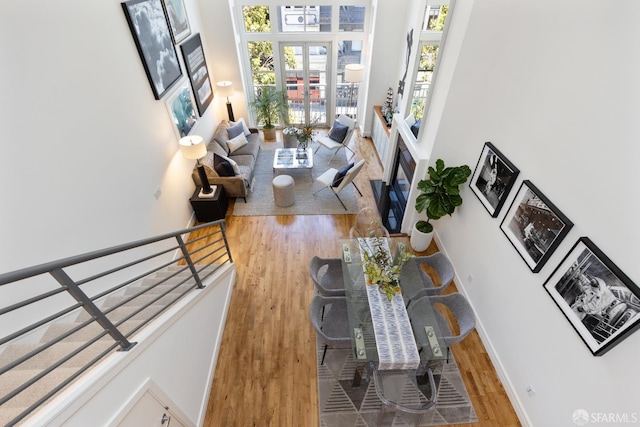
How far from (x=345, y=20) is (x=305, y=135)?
2850mm

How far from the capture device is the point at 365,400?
10.2 feet

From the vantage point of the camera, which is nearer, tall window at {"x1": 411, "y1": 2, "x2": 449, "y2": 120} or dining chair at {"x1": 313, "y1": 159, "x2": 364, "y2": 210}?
tall window at {"x1": 411, "y1": 2, "x2": 449, "y2": 120}

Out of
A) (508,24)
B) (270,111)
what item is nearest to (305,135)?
(270,111)

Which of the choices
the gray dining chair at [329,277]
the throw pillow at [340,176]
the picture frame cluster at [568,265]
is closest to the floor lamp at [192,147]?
the throw pillow at [340,176]

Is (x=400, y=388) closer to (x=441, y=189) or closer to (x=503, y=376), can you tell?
(x=503, y=376)

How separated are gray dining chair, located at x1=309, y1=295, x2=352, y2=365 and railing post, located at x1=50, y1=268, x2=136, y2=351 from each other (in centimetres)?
156

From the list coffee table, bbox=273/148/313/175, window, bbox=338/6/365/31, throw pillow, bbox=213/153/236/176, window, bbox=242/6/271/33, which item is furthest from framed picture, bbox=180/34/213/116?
window, bbox=338/6/365/31

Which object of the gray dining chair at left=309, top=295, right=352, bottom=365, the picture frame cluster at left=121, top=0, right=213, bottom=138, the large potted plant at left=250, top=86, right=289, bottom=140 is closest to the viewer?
the gray dining chair at left=309, top=295, right=352, bottom=365

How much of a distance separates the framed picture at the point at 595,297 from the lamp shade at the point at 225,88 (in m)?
6.65

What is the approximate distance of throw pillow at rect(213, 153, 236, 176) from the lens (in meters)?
5.38

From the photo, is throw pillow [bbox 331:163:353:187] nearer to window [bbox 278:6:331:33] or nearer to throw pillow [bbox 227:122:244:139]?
throw pillow [bbox 227:122:244:139]

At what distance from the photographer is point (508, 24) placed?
9.14 feet

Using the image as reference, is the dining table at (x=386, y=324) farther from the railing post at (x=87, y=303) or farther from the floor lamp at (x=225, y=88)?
the floor lamp at (x=225, y=88)

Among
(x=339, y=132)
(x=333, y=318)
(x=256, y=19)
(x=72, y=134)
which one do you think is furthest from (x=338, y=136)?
(x=72, y=134)
